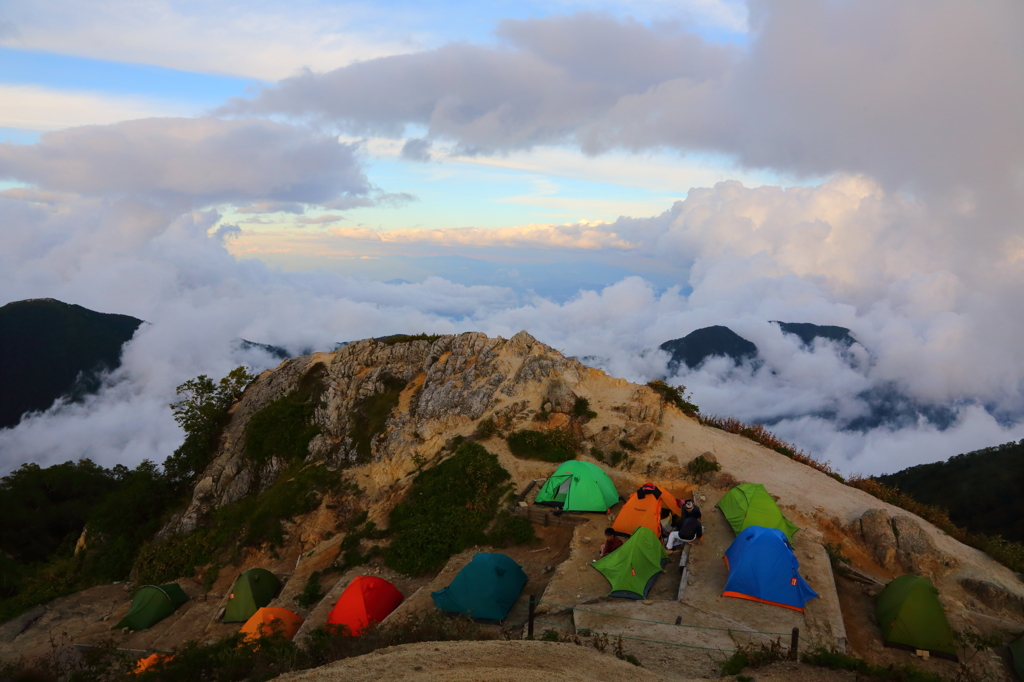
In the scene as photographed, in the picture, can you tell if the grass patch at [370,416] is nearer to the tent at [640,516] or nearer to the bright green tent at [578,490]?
the bright green tent at [578,490]

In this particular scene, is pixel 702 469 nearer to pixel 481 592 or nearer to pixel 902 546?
pixel 902 546

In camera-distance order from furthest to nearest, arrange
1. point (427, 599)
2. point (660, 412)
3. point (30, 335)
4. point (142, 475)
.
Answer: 1. point (30, 335)
2. point (142, 475)
3. point (660, 412)
4. point (427, 599)

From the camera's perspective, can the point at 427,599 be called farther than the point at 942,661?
Yes

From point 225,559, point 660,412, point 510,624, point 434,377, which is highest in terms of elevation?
point 434,377

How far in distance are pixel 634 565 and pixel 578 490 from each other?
223 inches

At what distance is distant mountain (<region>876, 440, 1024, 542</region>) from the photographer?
145ft

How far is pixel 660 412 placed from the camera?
1067 inches

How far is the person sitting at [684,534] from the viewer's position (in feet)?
54.7

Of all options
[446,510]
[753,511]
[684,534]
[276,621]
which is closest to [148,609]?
[276,621]

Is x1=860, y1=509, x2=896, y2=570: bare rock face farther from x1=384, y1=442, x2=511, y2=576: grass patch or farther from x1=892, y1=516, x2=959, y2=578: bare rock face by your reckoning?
x1=384, y1=442, x2=511, y2=576: grass patch

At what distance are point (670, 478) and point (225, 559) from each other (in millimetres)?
20411

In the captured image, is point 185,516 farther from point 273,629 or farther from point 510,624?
point 510,624

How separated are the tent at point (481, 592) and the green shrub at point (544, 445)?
8814 millimetres

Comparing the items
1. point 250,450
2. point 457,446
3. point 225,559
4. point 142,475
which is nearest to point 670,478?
point 457,446
